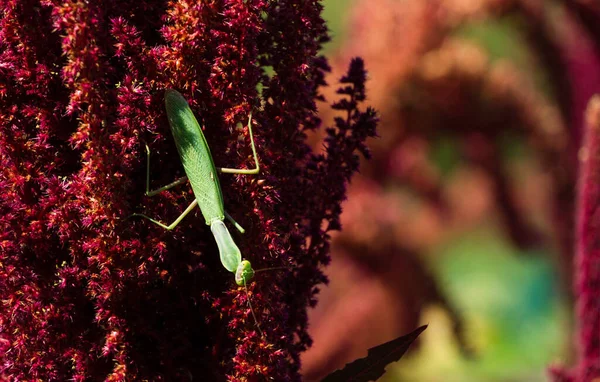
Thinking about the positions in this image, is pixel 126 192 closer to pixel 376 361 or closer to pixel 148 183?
pixel 148 183

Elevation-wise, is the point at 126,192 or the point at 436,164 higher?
the point at 436,164

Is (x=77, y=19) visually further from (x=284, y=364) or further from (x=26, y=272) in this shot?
(x=284, y=364)

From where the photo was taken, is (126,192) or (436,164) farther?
(436,164)

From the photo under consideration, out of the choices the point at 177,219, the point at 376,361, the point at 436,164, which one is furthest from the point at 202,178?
the point at 436,164

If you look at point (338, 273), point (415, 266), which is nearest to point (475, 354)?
point (415, 266)

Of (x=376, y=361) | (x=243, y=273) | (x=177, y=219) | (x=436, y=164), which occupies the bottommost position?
(x=376, y=361)

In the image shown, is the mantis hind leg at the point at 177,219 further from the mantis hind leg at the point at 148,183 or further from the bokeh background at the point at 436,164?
the bokeh background at the point at 436,164
